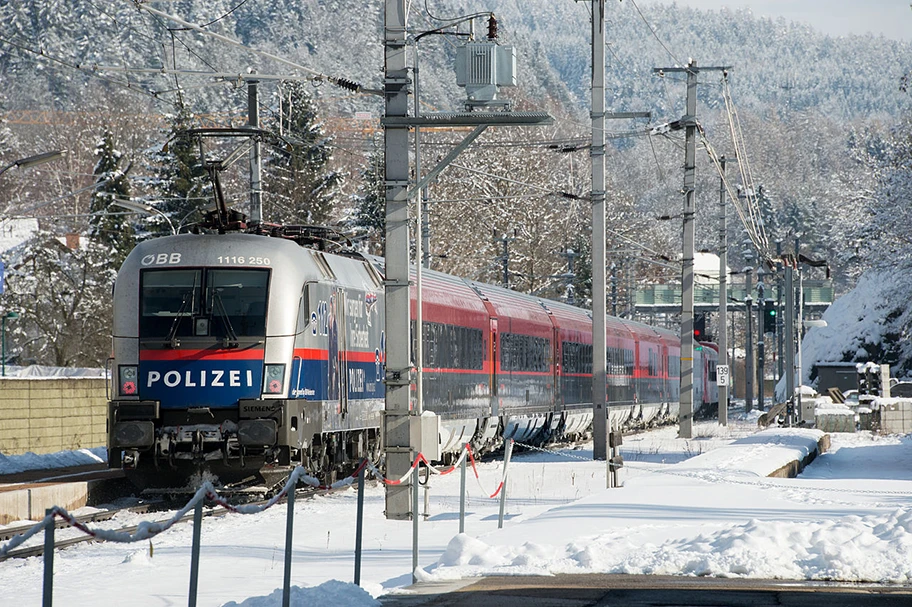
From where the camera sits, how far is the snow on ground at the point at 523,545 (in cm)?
1166

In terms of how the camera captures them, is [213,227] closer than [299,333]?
No

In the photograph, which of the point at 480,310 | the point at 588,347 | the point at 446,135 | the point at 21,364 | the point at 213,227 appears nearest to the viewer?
the point at 213,227

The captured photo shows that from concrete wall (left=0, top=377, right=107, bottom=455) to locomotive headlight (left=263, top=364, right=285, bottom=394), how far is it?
13909 mm

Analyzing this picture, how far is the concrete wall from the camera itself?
31.4 m

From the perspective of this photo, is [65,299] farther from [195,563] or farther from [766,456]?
[195,563]

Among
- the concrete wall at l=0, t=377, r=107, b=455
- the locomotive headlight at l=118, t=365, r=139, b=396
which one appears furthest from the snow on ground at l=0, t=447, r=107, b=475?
the locomotive headlight at l=118, t=365, r=139, b=396

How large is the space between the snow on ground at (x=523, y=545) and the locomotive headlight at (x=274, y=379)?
65.4 inches

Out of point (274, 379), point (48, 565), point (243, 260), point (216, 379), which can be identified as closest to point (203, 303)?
point (243, 260)

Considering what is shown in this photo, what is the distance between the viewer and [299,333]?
19281 mm

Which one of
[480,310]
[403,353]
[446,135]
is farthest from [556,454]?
[446,135]

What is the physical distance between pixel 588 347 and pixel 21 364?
32.5 metres

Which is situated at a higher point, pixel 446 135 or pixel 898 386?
pixel 446 135

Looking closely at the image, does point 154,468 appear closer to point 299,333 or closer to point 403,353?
point 299,333

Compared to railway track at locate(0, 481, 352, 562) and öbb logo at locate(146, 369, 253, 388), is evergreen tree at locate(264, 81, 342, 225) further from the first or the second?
öbb logo at locate(146, 369, 253, 388)
